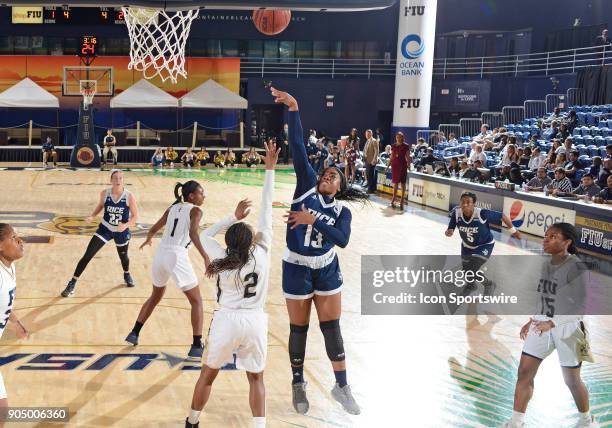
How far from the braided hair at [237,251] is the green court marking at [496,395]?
2333 mm

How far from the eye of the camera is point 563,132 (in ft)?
72.1

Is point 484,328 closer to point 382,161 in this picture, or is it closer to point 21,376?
point 21,376

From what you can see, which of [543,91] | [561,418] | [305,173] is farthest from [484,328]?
[543,91]

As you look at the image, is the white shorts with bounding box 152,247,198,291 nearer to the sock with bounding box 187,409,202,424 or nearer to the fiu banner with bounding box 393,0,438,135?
the sock with bounding box 187,409,202,424

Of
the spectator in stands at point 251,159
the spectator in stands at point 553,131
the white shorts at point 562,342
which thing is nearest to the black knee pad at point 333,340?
the white shorts at point 562,342

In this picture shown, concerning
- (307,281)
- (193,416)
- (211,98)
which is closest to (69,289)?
(307,281)

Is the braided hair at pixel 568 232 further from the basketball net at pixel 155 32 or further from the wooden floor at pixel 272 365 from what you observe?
the basketball net at pixel 155 32

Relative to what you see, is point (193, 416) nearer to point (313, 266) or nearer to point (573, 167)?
point (313, 266)

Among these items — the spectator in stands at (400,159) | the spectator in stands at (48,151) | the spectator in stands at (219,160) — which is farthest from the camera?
the spectator in stands at (219,160)

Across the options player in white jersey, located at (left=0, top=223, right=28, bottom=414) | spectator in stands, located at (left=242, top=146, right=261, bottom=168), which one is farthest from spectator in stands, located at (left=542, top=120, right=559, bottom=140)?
player in white jersey, located at (left=0, top=223, right=28, bottom=414)

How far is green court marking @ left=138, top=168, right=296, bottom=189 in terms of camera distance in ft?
85.4

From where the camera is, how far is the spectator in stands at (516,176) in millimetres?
17578

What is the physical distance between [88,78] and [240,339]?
3035 cm

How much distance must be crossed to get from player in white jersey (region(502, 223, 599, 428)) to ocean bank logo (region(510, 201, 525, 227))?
11.0 metres
